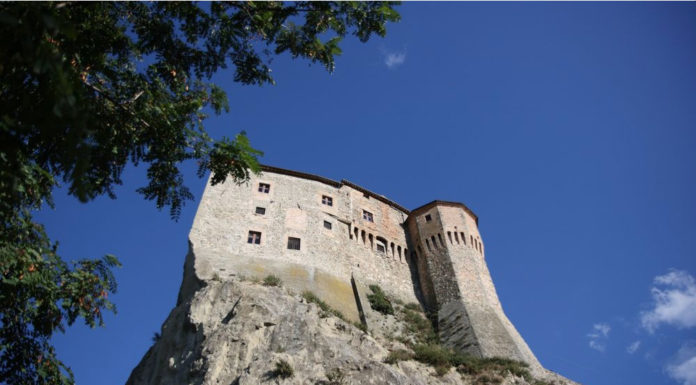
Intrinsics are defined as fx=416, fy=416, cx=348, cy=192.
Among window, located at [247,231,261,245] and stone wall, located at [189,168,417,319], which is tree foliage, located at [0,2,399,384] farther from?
window, located at [247,231,261,245]

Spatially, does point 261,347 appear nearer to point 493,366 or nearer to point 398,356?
point 398,356

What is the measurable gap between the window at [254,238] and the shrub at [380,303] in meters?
6.44

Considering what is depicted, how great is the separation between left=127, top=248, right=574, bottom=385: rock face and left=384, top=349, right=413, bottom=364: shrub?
201 millimetres

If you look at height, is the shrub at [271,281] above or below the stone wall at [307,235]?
below

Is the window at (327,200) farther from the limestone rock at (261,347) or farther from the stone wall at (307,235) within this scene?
the limestone rock at (261,347)

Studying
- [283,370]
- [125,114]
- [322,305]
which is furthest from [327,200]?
[125,114]

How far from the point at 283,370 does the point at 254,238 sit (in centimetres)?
1059

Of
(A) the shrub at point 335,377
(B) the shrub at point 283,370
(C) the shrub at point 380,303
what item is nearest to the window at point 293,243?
(C) the shrub at point 380,303

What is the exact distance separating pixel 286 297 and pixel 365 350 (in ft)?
12.6

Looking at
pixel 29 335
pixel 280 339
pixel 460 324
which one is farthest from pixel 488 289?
pixel 29 335

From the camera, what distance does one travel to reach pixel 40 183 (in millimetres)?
6664

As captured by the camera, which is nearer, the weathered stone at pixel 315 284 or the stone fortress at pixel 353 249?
the weathered stone at pixel 315 284

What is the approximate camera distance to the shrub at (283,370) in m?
12.0

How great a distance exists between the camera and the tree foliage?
248 inches
